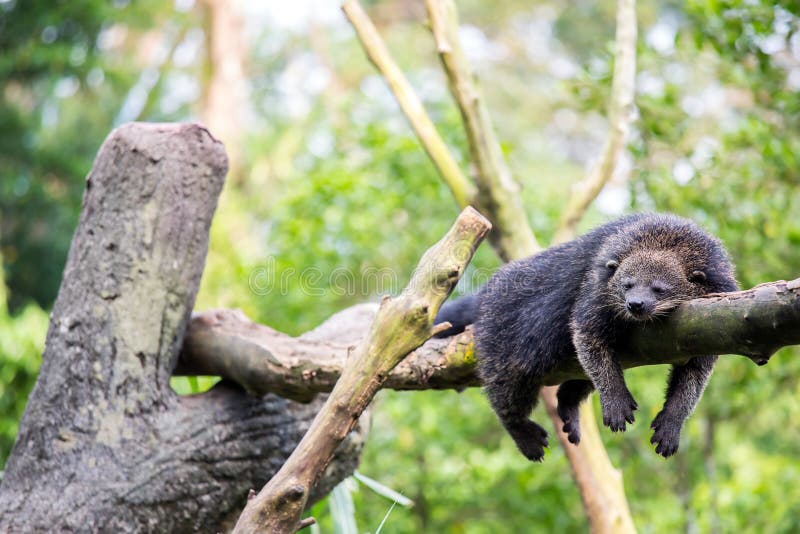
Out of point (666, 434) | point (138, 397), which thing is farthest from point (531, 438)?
point (138, 397)

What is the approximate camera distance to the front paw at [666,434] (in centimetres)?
276

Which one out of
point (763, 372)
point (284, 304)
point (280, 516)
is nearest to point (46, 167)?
point (284, 304)

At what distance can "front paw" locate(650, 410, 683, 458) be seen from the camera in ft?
9.07

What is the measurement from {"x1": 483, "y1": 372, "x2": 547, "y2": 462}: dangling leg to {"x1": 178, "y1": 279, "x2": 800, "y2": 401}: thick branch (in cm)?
9

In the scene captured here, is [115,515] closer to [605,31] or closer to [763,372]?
[763,372]

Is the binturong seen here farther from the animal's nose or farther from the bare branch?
the bare branch

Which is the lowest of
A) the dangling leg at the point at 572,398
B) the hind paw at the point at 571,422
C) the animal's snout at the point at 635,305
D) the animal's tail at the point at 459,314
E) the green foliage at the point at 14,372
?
the green foliage at the point at 14,372

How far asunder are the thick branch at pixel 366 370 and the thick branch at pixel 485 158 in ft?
5.38

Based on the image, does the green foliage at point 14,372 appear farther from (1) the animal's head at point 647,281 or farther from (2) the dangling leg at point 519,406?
(1) the animal's head at point 647,281

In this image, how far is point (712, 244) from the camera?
3004mm

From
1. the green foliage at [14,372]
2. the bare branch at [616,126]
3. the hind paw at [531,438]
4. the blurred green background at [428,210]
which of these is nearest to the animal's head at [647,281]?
the hind paw at [531,438]

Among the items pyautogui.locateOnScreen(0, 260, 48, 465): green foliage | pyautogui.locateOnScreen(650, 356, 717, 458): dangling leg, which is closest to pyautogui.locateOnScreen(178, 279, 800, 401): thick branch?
pyautogui.locateOnScreen(650, 356, 717, 458): dangling leg

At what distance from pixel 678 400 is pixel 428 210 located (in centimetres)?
407

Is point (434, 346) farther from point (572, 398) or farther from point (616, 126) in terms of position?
point (616, 126)
